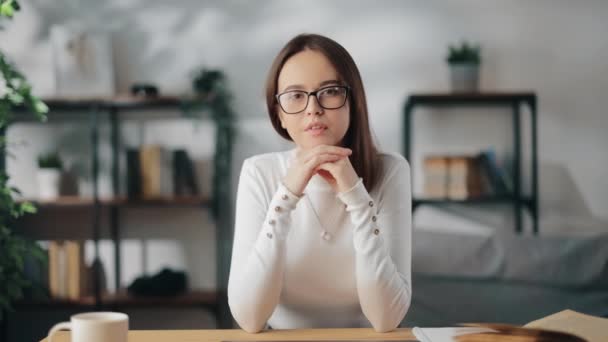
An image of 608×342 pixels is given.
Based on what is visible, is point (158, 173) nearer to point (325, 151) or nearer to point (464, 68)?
point (464, 68)

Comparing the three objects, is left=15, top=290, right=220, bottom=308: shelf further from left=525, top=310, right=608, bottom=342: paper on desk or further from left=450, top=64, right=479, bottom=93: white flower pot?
left=525, top=310, right=608, bottom=342: paper on desk

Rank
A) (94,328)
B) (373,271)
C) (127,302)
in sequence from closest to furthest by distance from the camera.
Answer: (94,328) → (373,271) → (127,302)

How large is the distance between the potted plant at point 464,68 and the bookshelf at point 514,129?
0.06 m

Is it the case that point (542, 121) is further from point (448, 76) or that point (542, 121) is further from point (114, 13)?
point (114, 13)

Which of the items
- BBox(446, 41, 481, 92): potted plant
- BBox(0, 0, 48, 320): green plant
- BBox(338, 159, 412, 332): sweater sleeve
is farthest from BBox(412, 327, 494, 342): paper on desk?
BBox(446, 41, 481, 92): potted plant

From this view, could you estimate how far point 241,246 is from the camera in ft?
4.54

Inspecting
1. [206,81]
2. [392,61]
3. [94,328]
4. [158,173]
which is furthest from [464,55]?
[94,328]

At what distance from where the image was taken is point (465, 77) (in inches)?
127

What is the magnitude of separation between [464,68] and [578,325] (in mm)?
2297

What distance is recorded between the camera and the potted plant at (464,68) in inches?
126

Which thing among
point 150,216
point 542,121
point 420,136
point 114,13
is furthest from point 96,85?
point 542,121

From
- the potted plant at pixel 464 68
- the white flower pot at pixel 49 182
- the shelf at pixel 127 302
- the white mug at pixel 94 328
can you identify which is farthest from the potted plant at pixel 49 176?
the white mug at pixel 94 328

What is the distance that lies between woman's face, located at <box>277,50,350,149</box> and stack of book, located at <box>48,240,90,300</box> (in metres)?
2.20

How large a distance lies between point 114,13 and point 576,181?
2722 millimetres
